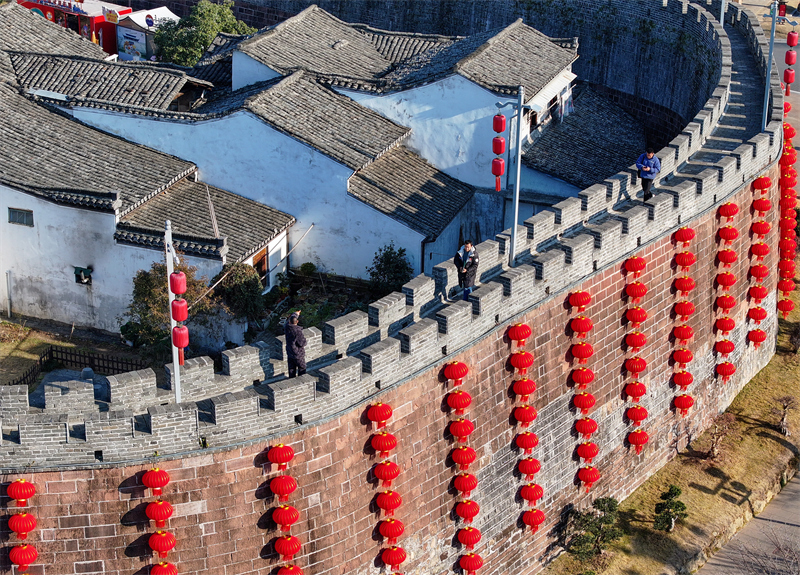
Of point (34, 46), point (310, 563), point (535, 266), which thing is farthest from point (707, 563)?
point (34, 46)

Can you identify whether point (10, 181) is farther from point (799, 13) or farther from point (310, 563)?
point (799, 13)

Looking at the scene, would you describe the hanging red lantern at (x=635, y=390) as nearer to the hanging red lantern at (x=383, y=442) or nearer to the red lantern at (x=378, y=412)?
the hanging red lantern at (x=383, y=442)

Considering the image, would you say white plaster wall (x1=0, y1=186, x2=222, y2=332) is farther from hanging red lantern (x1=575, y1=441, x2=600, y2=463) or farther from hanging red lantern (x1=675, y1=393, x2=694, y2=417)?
hanging red lantern (x1=675, y1=393, x2=694, y2=417)

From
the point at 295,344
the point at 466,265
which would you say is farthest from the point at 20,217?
the point at 466,265

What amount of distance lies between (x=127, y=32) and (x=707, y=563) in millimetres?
35395

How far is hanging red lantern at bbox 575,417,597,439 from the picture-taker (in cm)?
2895

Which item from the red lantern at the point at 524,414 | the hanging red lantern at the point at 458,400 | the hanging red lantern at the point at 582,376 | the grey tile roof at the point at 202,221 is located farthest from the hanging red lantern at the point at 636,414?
the grey tile roof at the point at 202,221

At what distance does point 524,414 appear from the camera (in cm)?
2714

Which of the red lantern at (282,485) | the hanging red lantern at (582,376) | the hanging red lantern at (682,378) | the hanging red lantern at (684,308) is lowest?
the hanging red lantern at (682,378)

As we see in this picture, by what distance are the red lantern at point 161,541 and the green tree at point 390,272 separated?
50.1 ft

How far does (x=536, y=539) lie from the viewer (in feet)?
94.8

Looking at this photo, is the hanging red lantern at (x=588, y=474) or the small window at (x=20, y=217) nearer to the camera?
the hanging red lantern at (x=588, y=474)

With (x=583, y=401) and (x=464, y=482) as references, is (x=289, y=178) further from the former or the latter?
(x=464, y=482)

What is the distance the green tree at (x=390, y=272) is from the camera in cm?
3659
